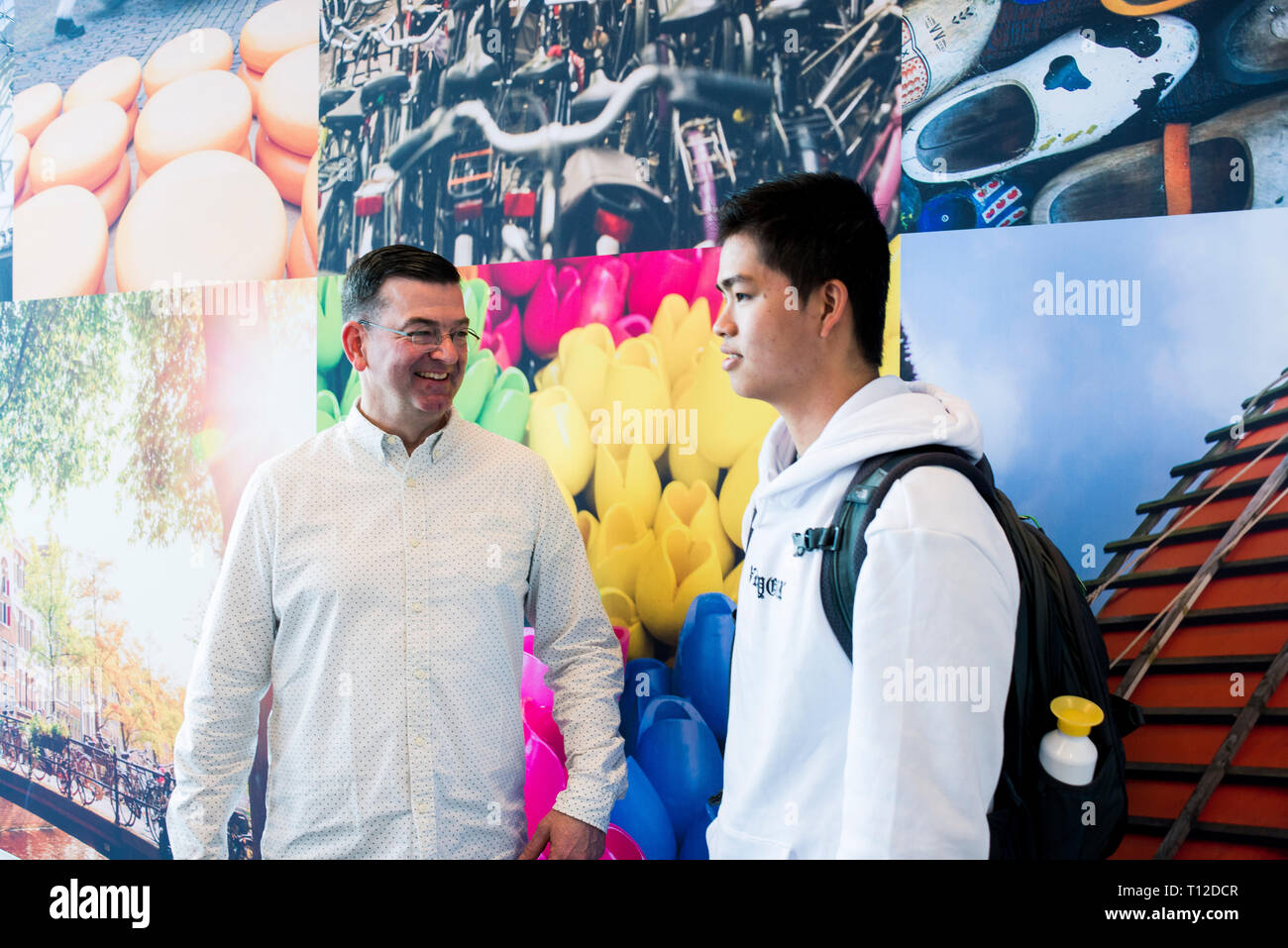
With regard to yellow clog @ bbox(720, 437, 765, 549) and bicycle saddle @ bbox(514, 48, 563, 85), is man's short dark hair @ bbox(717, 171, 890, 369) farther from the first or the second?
bicycle saddle @ bbox(514, 48, 563, 85)

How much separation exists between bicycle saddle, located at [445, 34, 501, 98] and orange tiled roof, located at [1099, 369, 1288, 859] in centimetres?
218

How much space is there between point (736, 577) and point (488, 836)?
97 centimetres

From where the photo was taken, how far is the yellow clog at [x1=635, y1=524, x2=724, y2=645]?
2424mm

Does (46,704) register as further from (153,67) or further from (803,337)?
(803,337)

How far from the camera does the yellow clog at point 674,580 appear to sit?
242 cm

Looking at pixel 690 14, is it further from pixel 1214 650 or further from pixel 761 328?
pixel 1214 650

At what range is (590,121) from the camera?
2609 millimetres

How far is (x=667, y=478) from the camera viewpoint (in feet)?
8.16

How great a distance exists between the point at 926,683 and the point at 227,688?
132 centimetres

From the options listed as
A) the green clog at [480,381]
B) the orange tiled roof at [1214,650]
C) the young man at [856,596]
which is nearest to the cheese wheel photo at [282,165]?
the green clog at [480,381]

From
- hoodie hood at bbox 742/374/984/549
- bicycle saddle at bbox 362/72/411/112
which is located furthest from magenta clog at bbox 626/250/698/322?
hoodie hood at bbox 742/374/984/549

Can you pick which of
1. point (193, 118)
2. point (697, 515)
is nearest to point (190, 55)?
point (193, 118)

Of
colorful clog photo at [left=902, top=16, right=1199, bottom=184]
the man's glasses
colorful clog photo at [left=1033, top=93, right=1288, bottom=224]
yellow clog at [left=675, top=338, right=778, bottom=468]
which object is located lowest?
yellow clog at [left=675, top=338, right=778, bottom=468]
